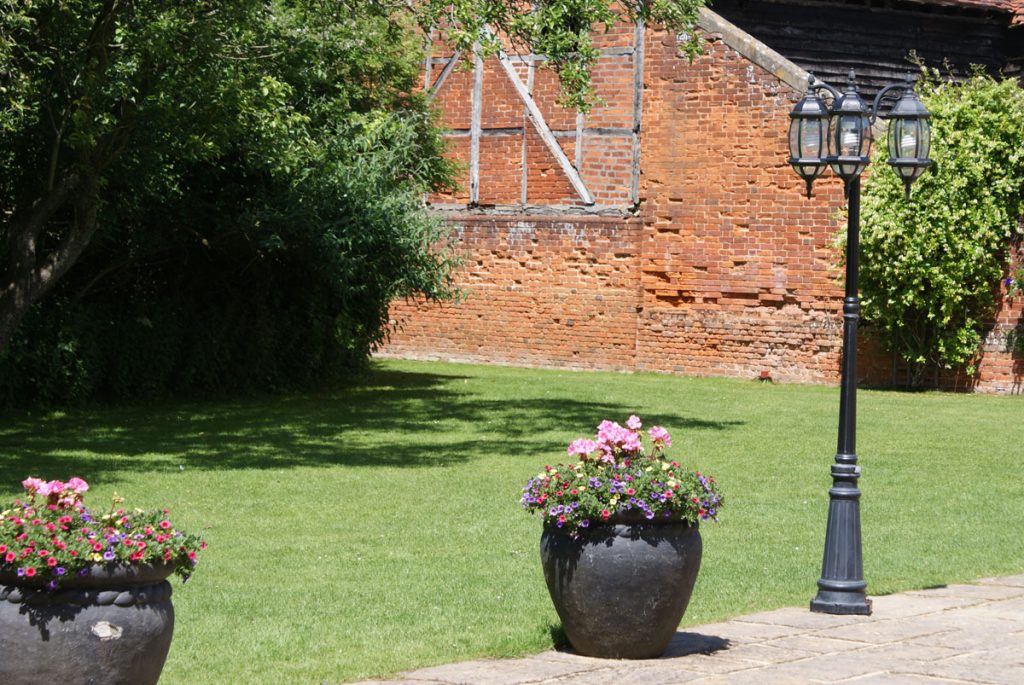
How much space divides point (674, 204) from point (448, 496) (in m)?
12.9

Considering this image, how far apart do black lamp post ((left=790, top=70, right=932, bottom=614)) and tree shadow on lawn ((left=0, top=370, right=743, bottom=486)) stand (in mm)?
6401

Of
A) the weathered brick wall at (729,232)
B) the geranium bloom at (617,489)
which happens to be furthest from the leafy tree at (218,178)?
the geranium bloom at (617,489)

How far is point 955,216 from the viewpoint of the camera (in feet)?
69.7

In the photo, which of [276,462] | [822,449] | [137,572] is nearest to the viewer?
[137,572]

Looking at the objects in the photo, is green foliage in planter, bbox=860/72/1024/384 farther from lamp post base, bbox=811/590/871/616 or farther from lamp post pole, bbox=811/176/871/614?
lamp post base, bbox=811/590/871/616

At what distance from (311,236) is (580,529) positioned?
1313 cm

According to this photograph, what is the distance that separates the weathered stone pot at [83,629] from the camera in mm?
5348

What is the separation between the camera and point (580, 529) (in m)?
7.07

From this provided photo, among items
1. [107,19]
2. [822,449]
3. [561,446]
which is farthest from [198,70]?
[822,449]

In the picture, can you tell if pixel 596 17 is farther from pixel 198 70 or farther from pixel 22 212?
pixel 22 212

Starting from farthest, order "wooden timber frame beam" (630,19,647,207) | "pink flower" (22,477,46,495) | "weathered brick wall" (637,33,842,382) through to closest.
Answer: "wooden timber frame beam" (630,19,647,207) < "weathered brick wall" (637,33,842,382) < "pink flower" (22,477,46,495)

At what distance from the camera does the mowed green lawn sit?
7.80 meters

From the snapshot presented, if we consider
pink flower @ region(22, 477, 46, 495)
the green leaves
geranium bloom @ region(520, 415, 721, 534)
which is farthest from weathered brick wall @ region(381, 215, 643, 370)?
pink flower @ region(22, 477, 46, 495)

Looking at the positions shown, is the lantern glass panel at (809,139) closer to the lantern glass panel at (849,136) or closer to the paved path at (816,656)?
the lantern glass panel at (849,136)
